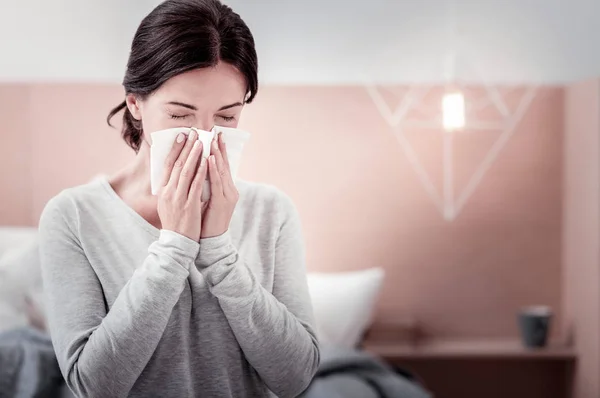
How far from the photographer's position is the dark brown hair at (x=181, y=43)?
103 centimetres

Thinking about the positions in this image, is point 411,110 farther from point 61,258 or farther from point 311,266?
point 61,258

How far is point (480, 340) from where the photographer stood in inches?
104

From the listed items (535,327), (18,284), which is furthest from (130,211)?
(535,327)

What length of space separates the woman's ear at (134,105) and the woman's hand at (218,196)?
126 millimetres

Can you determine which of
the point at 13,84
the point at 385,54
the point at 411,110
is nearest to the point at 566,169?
the point at 411,110

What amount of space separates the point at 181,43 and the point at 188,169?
17 centimetres

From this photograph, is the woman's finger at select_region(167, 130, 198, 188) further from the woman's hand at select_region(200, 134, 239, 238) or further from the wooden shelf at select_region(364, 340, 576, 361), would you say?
the wooden shelf at select_region(364, 340, 576, 361)

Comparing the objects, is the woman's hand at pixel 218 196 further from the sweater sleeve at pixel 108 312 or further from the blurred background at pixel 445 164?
the blurred background at pixel 445 164

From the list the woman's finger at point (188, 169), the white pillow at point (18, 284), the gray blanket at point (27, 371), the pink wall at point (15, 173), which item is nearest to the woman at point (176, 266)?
the woman's finger at point (188, 169)

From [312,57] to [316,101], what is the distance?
0.47 ft

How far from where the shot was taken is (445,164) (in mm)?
2596

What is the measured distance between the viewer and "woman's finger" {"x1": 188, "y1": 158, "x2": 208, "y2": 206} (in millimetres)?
1020

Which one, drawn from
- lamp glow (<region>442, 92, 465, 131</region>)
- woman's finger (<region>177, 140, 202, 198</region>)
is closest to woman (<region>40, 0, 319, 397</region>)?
woman's finger (<region>177, 140, 202, 198</region>)

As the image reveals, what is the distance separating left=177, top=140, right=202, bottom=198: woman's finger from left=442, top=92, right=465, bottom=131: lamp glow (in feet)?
5.39
